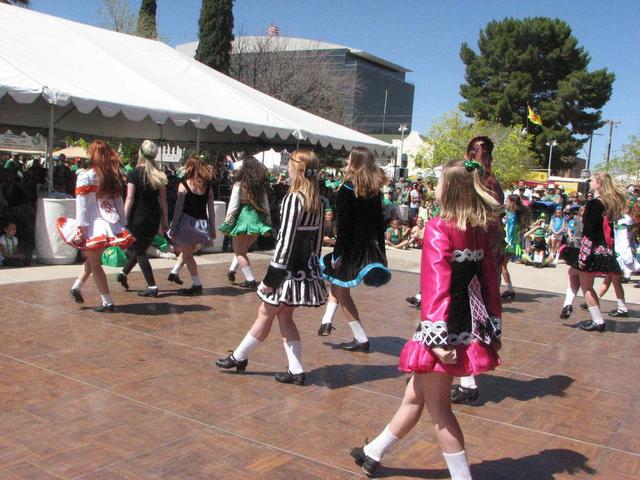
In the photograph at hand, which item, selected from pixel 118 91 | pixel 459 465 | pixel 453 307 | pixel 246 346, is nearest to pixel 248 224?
pixel 246 346

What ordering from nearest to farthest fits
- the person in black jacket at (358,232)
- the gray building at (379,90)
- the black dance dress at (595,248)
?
the person in black jacket at (358,232) → the black dance dress at (595,248) → the gray building at (379,90)

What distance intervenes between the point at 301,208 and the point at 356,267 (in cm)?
131

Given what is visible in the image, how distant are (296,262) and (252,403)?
3.42ft

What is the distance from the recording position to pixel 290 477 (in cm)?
348

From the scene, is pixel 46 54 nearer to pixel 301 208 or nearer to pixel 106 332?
pixel 106 332

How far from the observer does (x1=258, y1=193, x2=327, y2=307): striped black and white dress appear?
4.55 metres

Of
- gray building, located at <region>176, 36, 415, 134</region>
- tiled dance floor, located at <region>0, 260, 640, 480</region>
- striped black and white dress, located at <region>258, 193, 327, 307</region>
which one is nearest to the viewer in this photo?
tiled dance floor, located at <region>0, 260, 640, 480</region>

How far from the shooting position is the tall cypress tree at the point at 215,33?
31.2 metres

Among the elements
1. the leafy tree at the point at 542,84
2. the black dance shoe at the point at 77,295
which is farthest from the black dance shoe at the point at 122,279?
the leafy tree at the point at 542,84

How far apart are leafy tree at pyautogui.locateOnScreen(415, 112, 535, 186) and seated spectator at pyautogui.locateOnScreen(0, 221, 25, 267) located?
123 ft

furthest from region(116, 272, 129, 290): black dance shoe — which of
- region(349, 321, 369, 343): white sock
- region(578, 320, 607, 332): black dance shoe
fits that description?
region(578, 320, 607, 332): black dance shoe

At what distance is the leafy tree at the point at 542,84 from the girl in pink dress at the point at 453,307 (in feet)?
167

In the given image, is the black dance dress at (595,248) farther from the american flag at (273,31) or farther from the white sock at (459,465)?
the american flag at (273,31)

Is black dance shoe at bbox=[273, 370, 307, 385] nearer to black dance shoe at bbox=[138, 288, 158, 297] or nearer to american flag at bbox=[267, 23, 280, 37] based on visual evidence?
black dance shoe at bbox=[138, 288, 158, 297]
